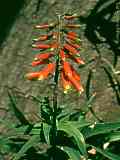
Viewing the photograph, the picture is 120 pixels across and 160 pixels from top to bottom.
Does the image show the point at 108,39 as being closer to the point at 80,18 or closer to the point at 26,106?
the point at 80,18

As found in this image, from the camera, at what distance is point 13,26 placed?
195 inches

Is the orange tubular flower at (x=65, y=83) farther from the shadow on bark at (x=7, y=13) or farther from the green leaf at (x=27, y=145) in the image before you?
the shadow on bark at (x=7, y=13)

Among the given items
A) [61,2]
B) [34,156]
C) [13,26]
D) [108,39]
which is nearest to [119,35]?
[108,39]

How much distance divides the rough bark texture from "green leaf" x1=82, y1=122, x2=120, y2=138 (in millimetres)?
612

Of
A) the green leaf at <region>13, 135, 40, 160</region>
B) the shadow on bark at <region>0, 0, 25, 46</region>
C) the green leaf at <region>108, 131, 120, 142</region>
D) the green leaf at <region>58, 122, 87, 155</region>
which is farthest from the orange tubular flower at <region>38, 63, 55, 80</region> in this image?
the shadow on bark at <region>0, 0, 25, 46</region>

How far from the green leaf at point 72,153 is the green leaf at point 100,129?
18 centimetres

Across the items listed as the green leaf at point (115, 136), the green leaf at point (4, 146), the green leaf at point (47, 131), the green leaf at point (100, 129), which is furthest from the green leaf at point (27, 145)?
the green leaf at point (115, 136)

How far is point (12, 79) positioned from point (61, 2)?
2.64ft

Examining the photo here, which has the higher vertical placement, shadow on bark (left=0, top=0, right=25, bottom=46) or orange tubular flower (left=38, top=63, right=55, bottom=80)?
shadow on bark (left=0, top=0, right=25, bottom=46)

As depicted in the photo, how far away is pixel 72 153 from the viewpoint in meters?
4.24

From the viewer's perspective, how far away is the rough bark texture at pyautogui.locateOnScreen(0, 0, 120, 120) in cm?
482

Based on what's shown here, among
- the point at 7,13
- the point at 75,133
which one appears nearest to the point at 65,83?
the point at 75,133

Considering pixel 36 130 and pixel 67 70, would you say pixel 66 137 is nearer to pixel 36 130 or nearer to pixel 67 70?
pixel 36 130

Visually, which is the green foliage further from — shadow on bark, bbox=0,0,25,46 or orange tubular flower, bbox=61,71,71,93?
shadow on bark, bbox=0,0,25,46
